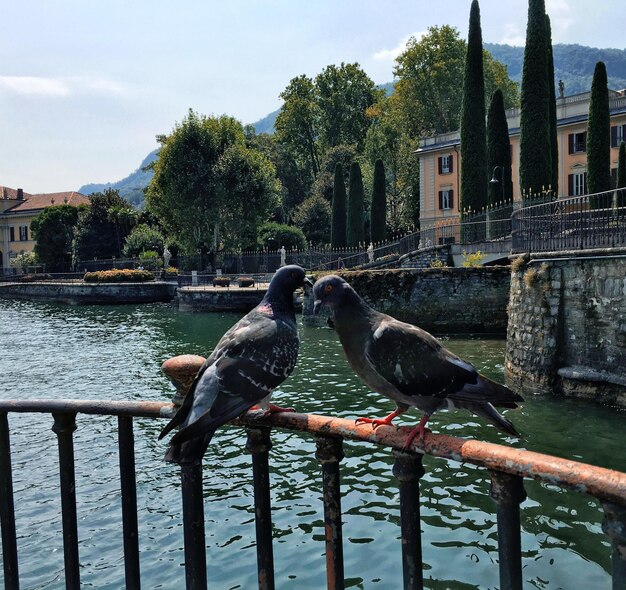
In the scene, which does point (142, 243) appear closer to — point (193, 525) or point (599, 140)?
point (599, 140)

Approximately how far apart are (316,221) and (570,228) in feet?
149

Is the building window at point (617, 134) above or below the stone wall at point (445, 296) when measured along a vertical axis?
above

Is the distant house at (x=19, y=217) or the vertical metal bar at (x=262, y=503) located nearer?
the vertical metal bar at (x=262, y=503)

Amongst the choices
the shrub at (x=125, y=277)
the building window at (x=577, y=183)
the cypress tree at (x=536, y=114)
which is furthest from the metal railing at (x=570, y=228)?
the shrub at (x=125, y=277)

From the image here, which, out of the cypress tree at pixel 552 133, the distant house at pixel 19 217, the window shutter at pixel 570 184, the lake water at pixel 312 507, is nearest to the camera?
the lake water at pixel 312 507

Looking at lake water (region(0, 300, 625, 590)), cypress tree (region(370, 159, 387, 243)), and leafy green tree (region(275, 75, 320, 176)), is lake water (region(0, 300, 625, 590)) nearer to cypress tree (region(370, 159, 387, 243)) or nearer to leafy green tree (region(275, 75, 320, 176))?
cypress tree (region(370, 159, 387, 243))

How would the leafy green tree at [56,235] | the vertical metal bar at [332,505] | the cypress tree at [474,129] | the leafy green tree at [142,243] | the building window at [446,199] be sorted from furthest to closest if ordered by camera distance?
the leafy green tree at [56,235] → the leafy green tree at [142,243] → the building window at [446,199] → the cypress tree at [474,129] → the vertical metal bar at [332,505]

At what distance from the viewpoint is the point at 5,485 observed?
2865 millimetres

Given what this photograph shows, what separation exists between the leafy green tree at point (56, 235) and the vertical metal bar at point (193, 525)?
72436 mm

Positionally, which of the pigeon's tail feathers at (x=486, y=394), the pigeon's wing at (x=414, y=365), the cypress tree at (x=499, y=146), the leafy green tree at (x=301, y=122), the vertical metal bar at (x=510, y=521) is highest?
the leafy green tree at (x=301, y=122)

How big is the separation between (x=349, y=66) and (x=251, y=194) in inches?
1134

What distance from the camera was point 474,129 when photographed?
3662cm

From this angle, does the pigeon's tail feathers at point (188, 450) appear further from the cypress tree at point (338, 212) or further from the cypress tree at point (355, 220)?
the cypress tree at point (338, 212)

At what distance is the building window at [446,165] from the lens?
4966 cm
